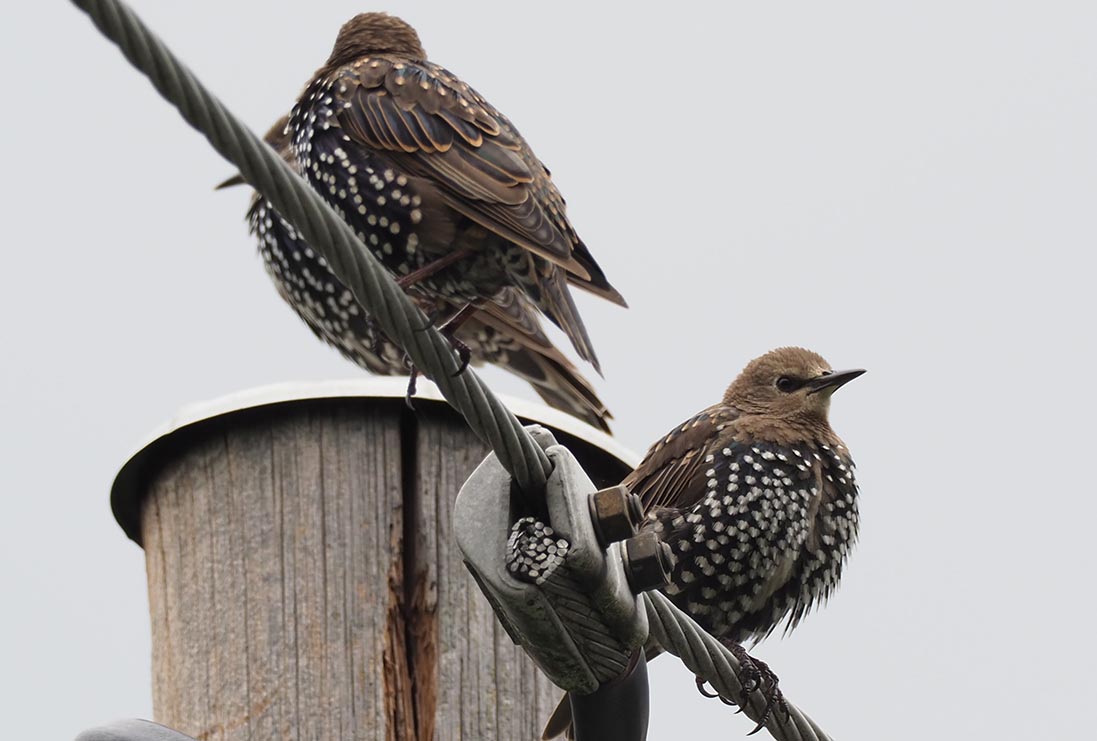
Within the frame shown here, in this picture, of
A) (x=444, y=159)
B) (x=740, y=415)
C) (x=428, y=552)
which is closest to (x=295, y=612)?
(x=428, y=552)

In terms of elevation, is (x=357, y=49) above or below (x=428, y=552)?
above

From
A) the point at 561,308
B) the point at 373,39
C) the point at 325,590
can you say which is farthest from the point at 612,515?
the point at 373,39

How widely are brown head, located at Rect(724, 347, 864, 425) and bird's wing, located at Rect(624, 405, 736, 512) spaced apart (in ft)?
0.50

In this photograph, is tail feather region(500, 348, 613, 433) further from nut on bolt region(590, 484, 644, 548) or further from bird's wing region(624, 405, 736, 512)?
nut on bolt region(590, 484, 644, 548)

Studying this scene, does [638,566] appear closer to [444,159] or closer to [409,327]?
[409,327]

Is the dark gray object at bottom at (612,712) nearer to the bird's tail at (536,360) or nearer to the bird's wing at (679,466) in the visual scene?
the bird's wing at (679,466)

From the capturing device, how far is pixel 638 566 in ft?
9.05

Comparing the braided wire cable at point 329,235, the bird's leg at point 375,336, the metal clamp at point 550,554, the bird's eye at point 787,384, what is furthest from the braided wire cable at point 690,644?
the bird's leg at point 375,336

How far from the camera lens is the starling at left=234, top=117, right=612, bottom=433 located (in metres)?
6.19

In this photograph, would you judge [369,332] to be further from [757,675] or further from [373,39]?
[757,675]

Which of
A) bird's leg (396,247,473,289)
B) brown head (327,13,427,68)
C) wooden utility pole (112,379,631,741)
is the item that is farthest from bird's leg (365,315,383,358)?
wooden utility pole (112,379,631,741)

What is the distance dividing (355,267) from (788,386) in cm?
287

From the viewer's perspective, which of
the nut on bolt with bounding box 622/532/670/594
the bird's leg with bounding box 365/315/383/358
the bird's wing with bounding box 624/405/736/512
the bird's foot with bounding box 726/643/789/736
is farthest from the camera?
the bird's leg with bounding box 365/315/383/358

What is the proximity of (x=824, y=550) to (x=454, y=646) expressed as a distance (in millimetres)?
1568
